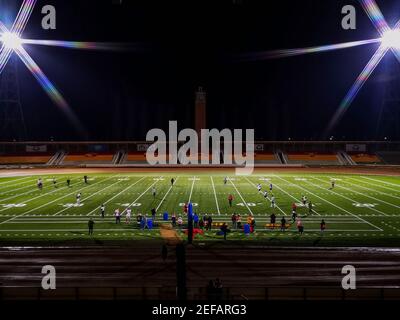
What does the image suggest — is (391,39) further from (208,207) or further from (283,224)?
(283,224)

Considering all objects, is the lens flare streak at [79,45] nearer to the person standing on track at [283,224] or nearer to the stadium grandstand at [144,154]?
the stadium grandstand at [144,154]

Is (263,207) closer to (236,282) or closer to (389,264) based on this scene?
(389,264)

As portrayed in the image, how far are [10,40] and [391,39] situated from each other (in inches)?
2172

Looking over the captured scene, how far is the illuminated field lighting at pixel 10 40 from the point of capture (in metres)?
56.7

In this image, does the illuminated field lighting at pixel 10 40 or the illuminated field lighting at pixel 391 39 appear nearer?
the illuminated field lighting at pixel 391 39

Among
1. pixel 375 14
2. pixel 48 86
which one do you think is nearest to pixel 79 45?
pixel 48 86

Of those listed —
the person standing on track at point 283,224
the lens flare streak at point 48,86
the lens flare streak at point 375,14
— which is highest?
the lens flare streak at point 375,14

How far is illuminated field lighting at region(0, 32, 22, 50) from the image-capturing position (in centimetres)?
5666

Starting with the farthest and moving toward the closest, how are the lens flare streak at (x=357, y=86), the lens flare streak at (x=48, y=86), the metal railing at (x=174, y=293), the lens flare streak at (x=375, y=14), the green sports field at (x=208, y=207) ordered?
the lens flare streak at (x=48, y=86)
the lens flare streak at (x=357, y=86)
the lens flare streak at (x=375, y=14)
the green sports field at (x=208, y=207)
the metal railing at (x=174, y=293)

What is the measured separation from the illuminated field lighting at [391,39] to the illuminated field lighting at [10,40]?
176ft

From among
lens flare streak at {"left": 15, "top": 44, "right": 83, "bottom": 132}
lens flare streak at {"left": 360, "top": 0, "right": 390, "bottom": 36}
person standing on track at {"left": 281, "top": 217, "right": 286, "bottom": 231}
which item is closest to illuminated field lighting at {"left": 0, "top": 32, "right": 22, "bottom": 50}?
lens flare streak at {"left": 15, "top": 44, "right": 83, "bottom": 132}

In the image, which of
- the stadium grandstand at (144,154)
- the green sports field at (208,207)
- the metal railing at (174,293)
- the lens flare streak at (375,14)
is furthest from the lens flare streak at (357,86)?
the metal railing at (174,293)
